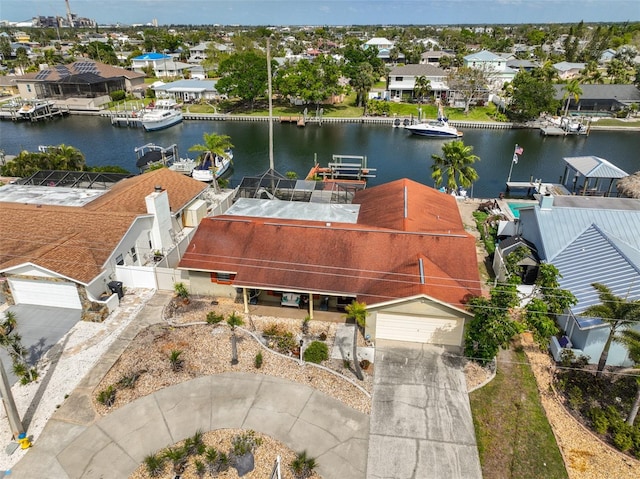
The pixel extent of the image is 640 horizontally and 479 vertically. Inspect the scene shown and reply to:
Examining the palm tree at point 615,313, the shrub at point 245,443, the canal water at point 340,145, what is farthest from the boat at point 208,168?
the palm tree at point 615,313

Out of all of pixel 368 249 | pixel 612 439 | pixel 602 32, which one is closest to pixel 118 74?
pixel 368 249


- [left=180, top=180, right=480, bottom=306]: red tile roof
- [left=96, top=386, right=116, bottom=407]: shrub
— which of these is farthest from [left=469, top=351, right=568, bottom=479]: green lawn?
[left=96, top=386, right=116, bottom=407]: shrub

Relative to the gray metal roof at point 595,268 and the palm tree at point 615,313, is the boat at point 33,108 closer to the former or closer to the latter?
the gray metal roof at point 595,268

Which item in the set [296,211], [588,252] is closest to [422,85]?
[296,211]

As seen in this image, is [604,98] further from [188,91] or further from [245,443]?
[245,443]

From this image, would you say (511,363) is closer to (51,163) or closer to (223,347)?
(223,347)

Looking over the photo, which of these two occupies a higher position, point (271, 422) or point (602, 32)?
point (602, 32)

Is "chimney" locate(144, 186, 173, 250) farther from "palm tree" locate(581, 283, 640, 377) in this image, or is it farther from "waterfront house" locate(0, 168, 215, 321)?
"palm tree" locate(581, 283, 640, 377)
